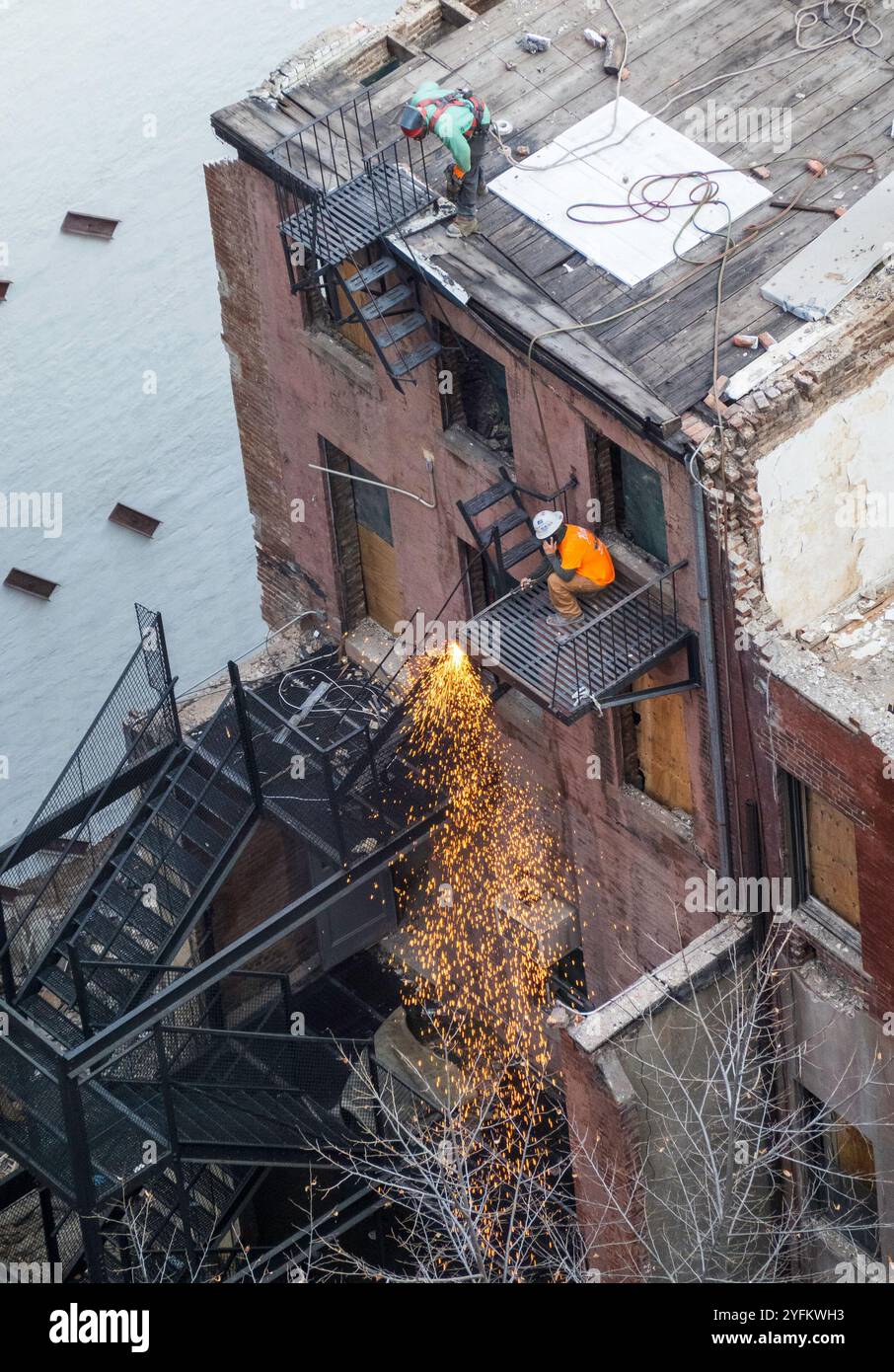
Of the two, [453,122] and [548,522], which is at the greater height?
[453,122]

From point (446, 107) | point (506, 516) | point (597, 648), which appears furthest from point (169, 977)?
point (446, 107)

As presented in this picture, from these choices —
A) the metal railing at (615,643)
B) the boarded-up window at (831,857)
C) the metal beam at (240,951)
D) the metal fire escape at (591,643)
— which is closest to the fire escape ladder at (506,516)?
the metal fire escape at (591,643)

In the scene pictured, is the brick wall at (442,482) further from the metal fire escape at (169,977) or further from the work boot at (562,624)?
the metal fire escape at (169,977)

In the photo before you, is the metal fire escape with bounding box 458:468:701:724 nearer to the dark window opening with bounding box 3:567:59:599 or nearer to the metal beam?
the metal beam

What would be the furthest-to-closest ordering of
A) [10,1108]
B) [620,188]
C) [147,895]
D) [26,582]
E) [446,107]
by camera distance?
[26,582]
[10,1108]
[147,895]
[620,188]
[446,107]

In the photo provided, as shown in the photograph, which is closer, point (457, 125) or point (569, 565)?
point (569, 565)

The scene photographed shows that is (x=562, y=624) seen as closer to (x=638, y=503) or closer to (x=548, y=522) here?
(x=548, y=522)

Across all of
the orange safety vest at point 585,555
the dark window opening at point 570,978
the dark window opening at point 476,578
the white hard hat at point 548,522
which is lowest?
the dark window opening at point 570,978
